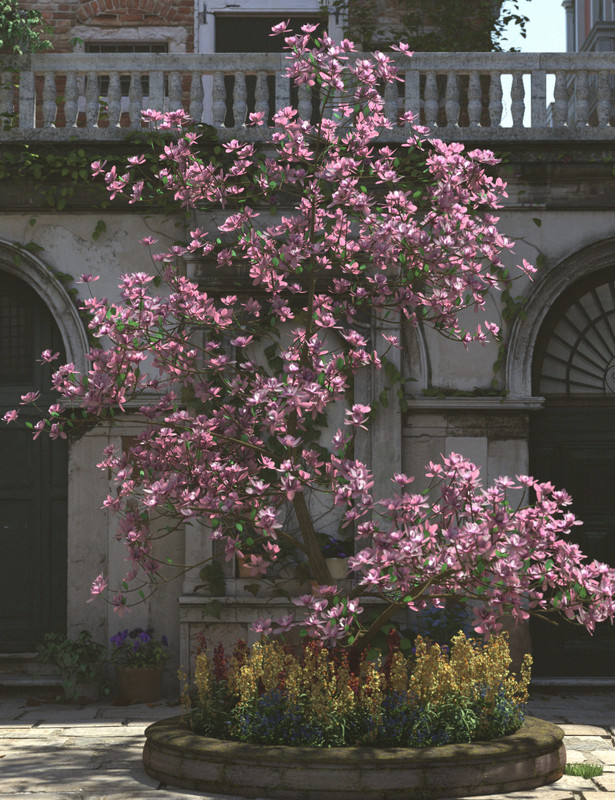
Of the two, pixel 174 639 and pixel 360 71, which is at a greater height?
pixel 360 71

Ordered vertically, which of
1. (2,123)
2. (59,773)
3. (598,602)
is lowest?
(59,773)

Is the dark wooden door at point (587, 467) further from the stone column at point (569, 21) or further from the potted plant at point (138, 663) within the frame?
the stone column at point (569, 21)

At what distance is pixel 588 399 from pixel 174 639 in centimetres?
421

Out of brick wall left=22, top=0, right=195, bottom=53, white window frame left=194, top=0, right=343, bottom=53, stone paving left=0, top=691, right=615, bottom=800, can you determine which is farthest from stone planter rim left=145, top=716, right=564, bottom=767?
brick wall left=22, top=0, right=195, bottom=53

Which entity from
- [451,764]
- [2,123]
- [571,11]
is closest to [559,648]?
[451,764]

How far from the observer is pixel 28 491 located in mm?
10469

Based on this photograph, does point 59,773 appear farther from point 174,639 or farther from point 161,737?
point 174,639

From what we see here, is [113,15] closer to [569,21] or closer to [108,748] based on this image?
[108,748]

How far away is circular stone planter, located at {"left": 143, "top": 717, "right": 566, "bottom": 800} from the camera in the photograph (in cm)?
622

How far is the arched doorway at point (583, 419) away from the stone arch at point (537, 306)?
0.98 ft

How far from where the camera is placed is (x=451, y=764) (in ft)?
20.7

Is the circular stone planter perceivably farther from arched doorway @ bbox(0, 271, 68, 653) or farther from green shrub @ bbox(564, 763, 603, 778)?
arched doorway @ bbox(0, 271, 68, 653)

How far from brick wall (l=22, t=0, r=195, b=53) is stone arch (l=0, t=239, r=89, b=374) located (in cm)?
342

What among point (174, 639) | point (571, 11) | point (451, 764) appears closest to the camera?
point (451, 764)
